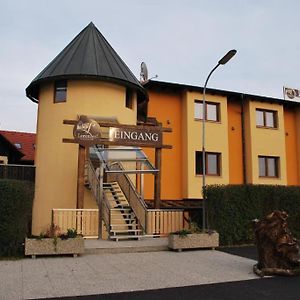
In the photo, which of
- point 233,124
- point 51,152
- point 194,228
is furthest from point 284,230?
point 233,124

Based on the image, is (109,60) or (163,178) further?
(163,178)

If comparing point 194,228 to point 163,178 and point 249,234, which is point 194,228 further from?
point 163,178

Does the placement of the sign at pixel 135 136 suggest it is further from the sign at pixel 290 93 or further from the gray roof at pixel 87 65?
the sign at pixel 290 93

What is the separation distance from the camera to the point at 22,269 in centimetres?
940

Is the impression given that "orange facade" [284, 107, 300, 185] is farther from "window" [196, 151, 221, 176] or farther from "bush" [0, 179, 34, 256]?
"bush" [0, 179, 34, 256]

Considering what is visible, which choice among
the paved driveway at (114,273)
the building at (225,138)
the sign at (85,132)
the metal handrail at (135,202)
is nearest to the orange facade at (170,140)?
the building at (225,138)

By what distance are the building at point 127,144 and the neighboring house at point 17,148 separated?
8.83 metres

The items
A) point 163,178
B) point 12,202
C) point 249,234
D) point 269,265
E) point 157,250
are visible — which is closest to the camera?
point 269,265

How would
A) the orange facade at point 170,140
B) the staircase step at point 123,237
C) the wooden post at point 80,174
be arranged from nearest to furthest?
the staircase step at point 123,237
the wooden post at point 80,174
the orange facade at point 170,140

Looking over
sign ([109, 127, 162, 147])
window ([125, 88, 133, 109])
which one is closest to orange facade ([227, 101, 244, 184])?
window ([125, 88, 133, 109])

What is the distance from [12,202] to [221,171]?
15776 millimetres

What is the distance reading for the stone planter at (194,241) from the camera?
12.4 m

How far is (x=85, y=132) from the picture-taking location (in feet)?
48.1

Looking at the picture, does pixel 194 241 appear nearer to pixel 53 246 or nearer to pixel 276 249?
pixel 276 249
